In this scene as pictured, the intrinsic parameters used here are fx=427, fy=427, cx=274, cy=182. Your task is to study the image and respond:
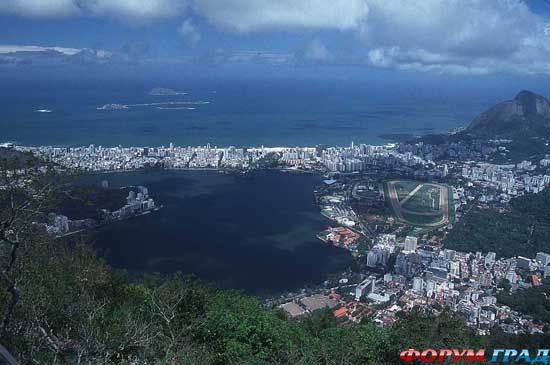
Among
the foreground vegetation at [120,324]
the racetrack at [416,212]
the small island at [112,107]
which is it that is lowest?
the racetrack at [416,212]

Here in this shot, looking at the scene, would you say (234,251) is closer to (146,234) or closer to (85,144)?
(146,234)

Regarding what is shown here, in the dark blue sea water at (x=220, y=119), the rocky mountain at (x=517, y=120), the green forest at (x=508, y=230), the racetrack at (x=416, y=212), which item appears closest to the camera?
the green forest at (x=508, y=230)

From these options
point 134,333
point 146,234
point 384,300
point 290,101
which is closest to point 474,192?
point 384,300

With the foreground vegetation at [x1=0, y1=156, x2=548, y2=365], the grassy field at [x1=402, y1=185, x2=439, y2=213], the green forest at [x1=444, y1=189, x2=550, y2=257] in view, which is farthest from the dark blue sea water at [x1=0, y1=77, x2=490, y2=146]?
the foreground vegetation at [x1=0, y1=156, x2=548, y2=365]

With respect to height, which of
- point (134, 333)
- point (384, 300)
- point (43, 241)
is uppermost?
point (43, 241)

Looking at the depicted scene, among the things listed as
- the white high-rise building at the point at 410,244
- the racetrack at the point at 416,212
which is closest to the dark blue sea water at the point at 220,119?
the racetrack at the point at 416,212

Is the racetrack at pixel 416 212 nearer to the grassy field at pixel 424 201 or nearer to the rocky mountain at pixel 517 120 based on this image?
the grassy field at pixel 424 201

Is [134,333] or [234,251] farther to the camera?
[234,251]
